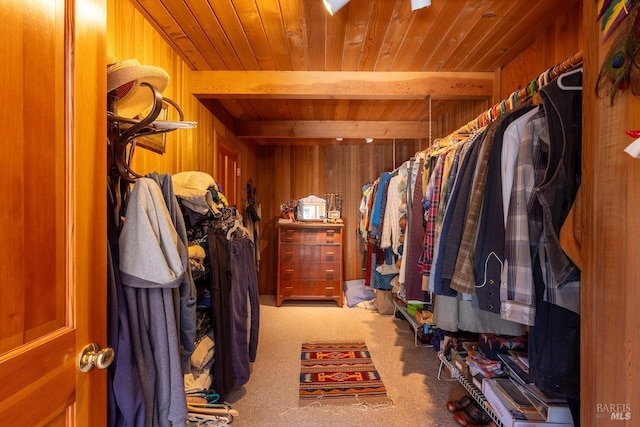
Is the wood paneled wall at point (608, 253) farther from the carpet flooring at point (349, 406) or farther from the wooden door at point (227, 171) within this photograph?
the wooden door at point (227, 171)

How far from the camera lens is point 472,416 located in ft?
5.51

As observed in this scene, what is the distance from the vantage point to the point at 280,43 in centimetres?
194

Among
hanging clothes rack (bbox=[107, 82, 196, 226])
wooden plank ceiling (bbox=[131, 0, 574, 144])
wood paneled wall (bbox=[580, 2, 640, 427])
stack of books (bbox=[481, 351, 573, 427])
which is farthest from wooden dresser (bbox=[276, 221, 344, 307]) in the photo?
wood paneled wall (bbox=[580, 2, 640, 427])

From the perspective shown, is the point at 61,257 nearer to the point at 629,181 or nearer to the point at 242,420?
the point at 629,181

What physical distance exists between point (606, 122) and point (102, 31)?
4.21ft

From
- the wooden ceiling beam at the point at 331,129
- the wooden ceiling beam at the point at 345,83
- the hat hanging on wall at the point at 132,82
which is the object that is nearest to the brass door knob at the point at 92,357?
the hat hanging on wall at the point at 132,82

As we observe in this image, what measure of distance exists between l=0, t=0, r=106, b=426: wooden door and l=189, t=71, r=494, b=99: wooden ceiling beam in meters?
1.63

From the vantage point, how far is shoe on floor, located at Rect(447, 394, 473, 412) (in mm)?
1765

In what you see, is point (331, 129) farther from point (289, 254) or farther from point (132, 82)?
point (132, 82)

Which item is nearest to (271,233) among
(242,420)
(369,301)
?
(369,301)

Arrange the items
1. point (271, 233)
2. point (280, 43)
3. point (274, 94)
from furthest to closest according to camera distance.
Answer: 1. point (271, 233)
2. point (274, 94)
3. point (280, 43)

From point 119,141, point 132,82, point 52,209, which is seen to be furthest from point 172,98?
point 52,209

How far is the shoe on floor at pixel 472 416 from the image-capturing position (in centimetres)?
164

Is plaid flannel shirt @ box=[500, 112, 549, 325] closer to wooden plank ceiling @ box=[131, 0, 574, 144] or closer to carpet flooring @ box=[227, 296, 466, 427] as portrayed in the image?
wooden plank ceiling @ box=[131, 0, 574, 144]
